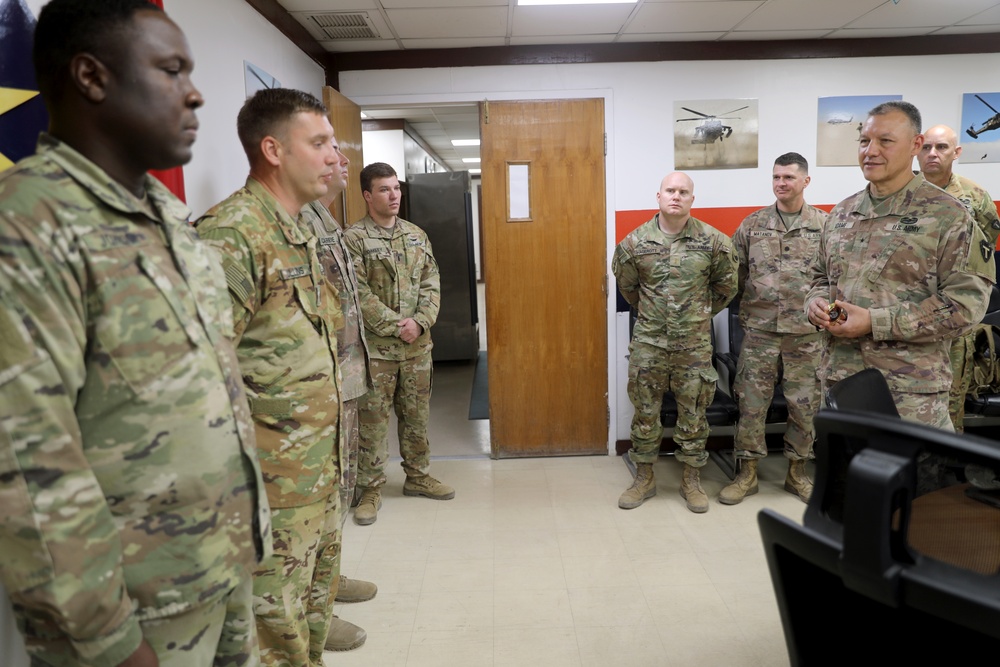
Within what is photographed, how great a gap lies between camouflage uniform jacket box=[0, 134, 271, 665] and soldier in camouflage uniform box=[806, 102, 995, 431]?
2.02 m

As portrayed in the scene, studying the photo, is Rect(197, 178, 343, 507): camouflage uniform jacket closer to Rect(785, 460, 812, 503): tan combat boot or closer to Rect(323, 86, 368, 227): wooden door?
Rect(323, 86, 368, 227): wooden door

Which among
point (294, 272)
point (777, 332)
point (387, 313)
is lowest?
point (777, 332)

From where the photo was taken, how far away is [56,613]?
0.85 metres

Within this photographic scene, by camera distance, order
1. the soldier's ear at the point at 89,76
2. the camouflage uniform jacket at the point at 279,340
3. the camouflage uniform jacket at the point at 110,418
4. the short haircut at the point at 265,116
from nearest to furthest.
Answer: the camouflage uniform jacket at the point at 110,418
the soldier's ear at the point at 89,76
the camouflage uniform jacket at the point at 279,340
the short haircut at the point at 265,116

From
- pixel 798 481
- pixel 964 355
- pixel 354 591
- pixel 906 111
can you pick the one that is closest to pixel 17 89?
pixel 354 591

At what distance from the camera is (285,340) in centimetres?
160

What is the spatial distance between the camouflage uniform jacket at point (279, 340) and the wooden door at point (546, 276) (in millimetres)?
2468

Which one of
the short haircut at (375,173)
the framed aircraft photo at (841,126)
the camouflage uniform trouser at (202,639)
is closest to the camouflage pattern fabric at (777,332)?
the framed aircraft photo at (841,126)

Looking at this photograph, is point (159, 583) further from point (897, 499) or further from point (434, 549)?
point (434, 549)

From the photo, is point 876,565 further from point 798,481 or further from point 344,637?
point 798,481

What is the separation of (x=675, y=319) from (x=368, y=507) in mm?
1831

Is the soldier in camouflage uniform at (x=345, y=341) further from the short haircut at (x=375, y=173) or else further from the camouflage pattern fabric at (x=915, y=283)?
the camouflage pattern fabric at (x=915, y=283)

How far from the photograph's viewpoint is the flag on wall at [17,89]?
54.3 inches

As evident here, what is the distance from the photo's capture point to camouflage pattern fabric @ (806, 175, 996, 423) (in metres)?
2.14
